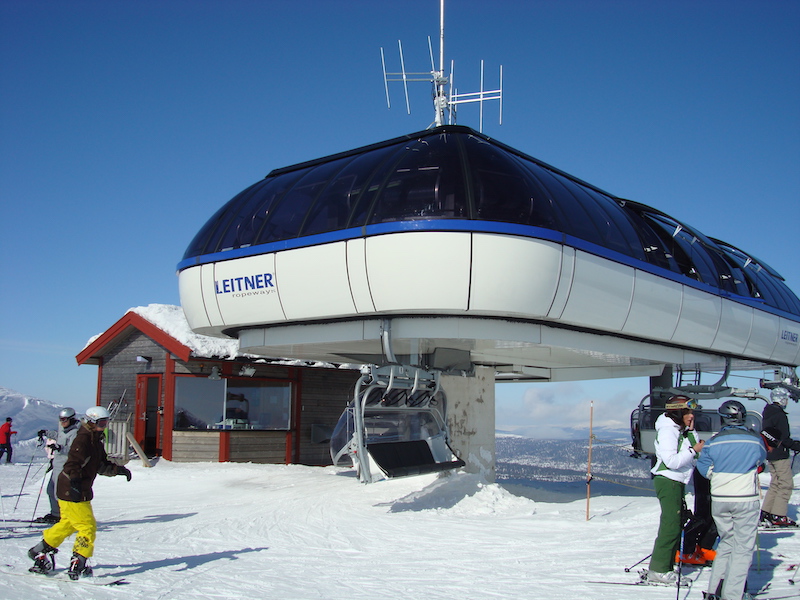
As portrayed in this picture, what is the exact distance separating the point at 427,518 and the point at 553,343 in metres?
3.27

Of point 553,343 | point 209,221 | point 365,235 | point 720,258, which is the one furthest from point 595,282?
point 209,221

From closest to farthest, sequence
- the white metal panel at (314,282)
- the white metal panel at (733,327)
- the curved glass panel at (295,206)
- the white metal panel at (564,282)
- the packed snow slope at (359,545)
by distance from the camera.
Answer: the packed snow slope at (359,545) < the white metal panel at (564,282) < the white metal panel at (314,282) < the curved glass panel at (295,206) < the white metal panel at (733,327)

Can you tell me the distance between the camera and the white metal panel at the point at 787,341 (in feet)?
53.4

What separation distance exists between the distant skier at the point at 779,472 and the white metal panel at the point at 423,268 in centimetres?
429

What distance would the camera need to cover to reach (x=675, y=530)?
5.80 m

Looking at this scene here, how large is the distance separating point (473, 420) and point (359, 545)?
23.2ft

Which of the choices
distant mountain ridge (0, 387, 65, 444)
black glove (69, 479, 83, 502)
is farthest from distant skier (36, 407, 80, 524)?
distant mountain ridge (0, 387, 65, 444)

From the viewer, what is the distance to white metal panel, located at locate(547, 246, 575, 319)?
371 inches

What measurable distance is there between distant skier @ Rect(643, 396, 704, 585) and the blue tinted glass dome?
3828 mm

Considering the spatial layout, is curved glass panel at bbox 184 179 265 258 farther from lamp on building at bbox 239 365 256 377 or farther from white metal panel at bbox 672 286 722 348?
white metal panel at bbox 672 286 722 348

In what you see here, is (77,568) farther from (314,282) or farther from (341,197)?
(341,197)

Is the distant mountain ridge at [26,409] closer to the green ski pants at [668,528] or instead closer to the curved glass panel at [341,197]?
the curved glass panel at [341,197]

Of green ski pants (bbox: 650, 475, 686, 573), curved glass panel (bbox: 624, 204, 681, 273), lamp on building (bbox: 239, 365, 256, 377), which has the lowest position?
green ski pants (bbox: 650, 475, 686, 573)

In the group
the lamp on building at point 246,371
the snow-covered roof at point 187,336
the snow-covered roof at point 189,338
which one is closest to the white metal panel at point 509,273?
the snow-covered roof at point 189,338
